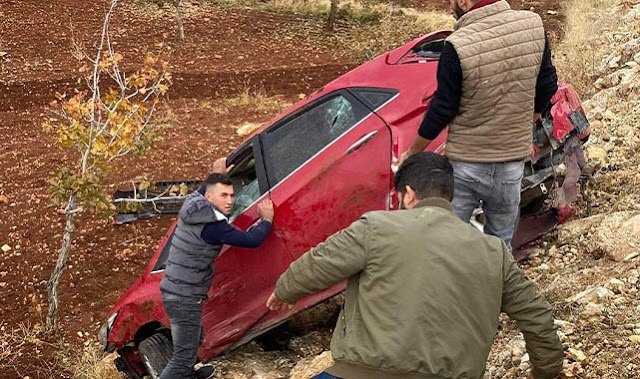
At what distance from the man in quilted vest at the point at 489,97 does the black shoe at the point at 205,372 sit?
6.32ft

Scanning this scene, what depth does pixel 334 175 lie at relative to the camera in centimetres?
385

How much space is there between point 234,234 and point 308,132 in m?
0.84

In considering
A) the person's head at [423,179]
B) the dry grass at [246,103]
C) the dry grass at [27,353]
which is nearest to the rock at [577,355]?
the person's head at [423,179]

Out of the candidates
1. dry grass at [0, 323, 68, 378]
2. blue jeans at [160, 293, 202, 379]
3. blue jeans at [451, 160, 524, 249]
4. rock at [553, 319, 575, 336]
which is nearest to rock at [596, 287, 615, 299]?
rock at [553, 319, 575, 336]

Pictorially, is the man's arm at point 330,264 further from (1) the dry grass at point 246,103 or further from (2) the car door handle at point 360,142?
(1) the dry grass at point 246,103

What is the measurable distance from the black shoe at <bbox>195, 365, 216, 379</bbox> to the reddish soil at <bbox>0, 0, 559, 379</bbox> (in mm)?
1767

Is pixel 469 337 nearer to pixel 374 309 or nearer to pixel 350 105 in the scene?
pixel 374 309

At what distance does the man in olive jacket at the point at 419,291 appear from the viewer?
2.19m

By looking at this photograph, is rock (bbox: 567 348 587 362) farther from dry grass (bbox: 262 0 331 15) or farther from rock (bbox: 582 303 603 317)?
dry grass (bbox: 262 0 331 15)

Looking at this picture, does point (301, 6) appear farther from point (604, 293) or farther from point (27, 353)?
point (604, 293)

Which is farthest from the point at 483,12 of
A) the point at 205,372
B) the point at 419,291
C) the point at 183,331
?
the point at 205,372

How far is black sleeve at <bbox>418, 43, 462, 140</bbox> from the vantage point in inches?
123

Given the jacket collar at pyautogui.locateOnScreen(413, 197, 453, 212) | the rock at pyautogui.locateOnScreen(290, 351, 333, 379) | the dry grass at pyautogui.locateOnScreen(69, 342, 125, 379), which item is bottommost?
the dry grass at pyautogui.locateOnScreen(69, 342, 125, 379)

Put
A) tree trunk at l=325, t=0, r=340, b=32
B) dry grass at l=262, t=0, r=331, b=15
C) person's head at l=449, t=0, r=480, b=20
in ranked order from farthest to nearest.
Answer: dry grass at l=262, t=0, r=331, b=15 → tree trunk at l=325, t=0, r=340, b=32 → person's head at l=449, t=0, r=480, b=20
